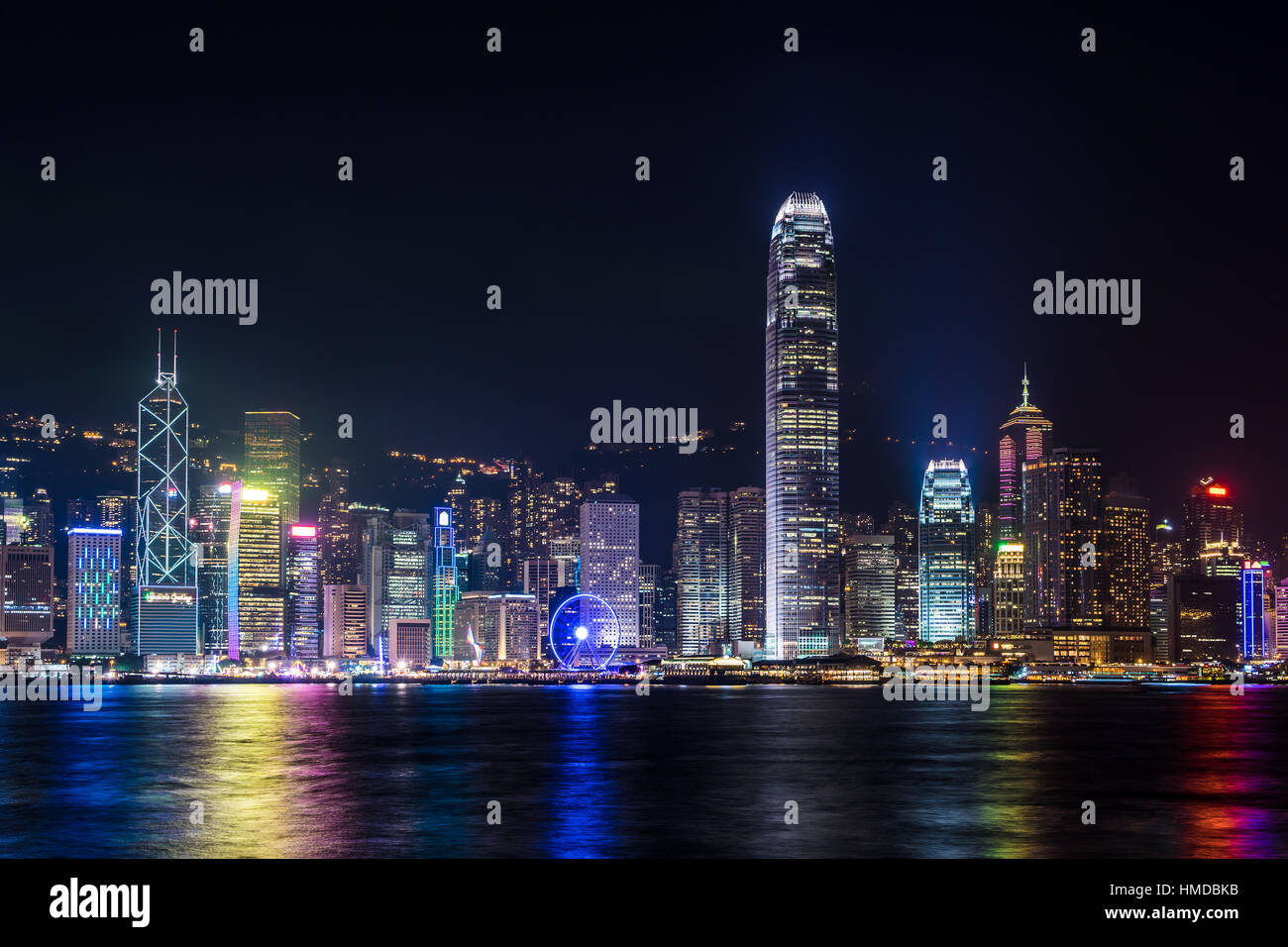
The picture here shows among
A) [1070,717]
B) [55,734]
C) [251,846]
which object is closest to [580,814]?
[251,846]

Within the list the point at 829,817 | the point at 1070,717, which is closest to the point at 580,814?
the point at 829,817
